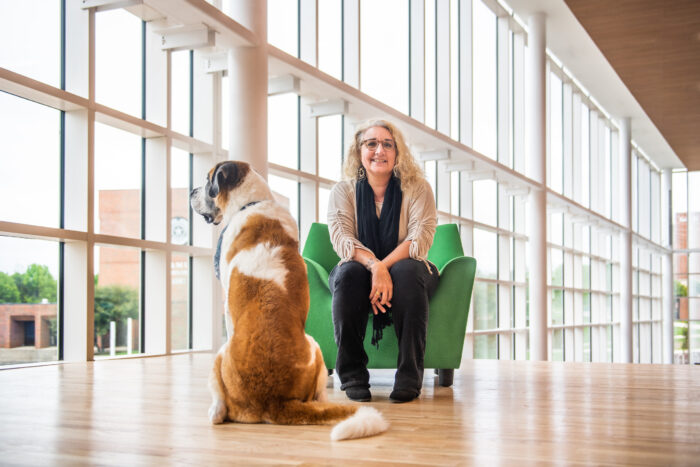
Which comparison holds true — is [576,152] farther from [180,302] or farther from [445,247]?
[445,247]

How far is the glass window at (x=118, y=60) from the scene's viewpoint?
5598mm

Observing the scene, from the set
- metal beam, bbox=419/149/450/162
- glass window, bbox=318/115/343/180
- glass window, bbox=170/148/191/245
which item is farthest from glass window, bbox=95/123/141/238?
metal beam, bbox=419/149/450/162

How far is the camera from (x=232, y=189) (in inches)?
90.7

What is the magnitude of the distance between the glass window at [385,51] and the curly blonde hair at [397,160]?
5.16 m

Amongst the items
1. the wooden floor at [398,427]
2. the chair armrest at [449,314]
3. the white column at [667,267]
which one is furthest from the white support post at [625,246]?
the chair armrest at [449,314]

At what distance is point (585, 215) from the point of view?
52.6 feet

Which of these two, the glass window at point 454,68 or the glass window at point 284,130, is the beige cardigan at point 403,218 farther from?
the glass window at point 454,68

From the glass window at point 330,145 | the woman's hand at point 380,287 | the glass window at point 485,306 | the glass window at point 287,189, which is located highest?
the glass window at point 330,145

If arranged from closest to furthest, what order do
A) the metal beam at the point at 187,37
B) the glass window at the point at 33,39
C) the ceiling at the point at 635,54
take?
the glass window at the point at 33,39 → the metal beam at the point at 187,37 → the ceiling at the point at 635,54

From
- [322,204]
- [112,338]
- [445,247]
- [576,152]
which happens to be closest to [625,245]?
[576,152]

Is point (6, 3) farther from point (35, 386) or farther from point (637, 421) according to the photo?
point (637, 421)

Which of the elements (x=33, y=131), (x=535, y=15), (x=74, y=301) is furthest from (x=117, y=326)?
(x=535, y=15)

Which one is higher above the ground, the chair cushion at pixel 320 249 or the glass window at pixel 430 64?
the glass window at pixel 430 64

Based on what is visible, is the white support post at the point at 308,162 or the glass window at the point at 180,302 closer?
the glass window at the point at 180,302
